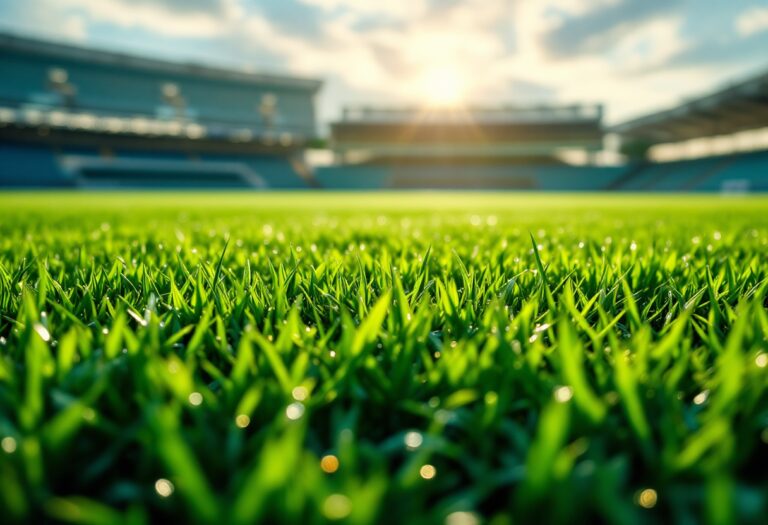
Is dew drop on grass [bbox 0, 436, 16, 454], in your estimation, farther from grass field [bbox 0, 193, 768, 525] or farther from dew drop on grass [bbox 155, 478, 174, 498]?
dew drop on grass [bbox 155, 478, 174, 498]

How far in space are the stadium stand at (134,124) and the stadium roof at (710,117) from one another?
26.1m

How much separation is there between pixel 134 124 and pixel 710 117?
4069 cm

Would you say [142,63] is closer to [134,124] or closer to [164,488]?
[134,124]

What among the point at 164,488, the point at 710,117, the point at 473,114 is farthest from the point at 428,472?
the point at 473,114

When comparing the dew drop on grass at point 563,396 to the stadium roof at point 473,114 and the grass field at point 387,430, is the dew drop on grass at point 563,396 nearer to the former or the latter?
the grass field at point 387,430

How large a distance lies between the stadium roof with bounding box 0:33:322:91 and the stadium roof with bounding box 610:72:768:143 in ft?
92.4

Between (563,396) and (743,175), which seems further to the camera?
(743,175)

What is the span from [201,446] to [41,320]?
1.34ft

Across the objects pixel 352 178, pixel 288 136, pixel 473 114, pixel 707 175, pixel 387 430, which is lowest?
pixel 352 178

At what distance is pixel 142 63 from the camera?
124ft

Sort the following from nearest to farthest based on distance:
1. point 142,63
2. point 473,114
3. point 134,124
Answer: point 142,63
point 134,124
point 473,114

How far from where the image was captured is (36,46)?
34.2 m

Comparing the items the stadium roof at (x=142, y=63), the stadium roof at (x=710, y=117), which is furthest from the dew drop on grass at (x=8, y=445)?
the stadium roof at (x=142, y=63)

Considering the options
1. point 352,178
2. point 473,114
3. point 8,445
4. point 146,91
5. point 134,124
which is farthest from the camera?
point 473,114
